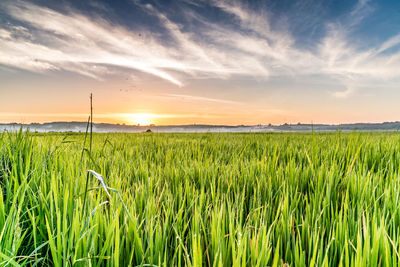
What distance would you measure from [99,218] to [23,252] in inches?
12.8

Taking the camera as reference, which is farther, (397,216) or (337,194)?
(337,194)

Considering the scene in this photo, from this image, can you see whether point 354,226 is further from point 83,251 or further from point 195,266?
point 83,251

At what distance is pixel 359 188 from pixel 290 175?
445mm

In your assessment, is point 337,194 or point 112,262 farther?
point 337,194

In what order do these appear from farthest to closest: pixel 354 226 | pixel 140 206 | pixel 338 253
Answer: pixel 140 206, pixel 354 226, pixel 338 253

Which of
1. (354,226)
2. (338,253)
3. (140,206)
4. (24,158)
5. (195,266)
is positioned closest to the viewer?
(195,266)

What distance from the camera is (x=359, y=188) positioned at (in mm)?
1510

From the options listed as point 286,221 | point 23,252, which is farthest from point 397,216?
point 23,252

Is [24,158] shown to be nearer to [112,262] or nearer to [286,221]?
[112,262]

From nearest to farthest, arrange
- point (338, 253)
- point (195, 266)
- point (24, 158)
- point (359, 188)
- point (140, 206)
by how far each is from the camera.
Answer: point (195, 266) → point (338, 253) → point (140, 206) → point (359, 188) → point (24, 158)

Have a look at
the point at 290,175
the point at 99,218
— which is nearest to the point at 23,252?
the point at 99,218

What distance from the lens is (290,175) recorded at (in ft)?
5.99

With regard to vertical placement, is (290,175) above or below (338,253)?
above

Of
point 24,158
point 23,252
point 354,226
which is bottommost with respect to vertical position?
point 23,252
